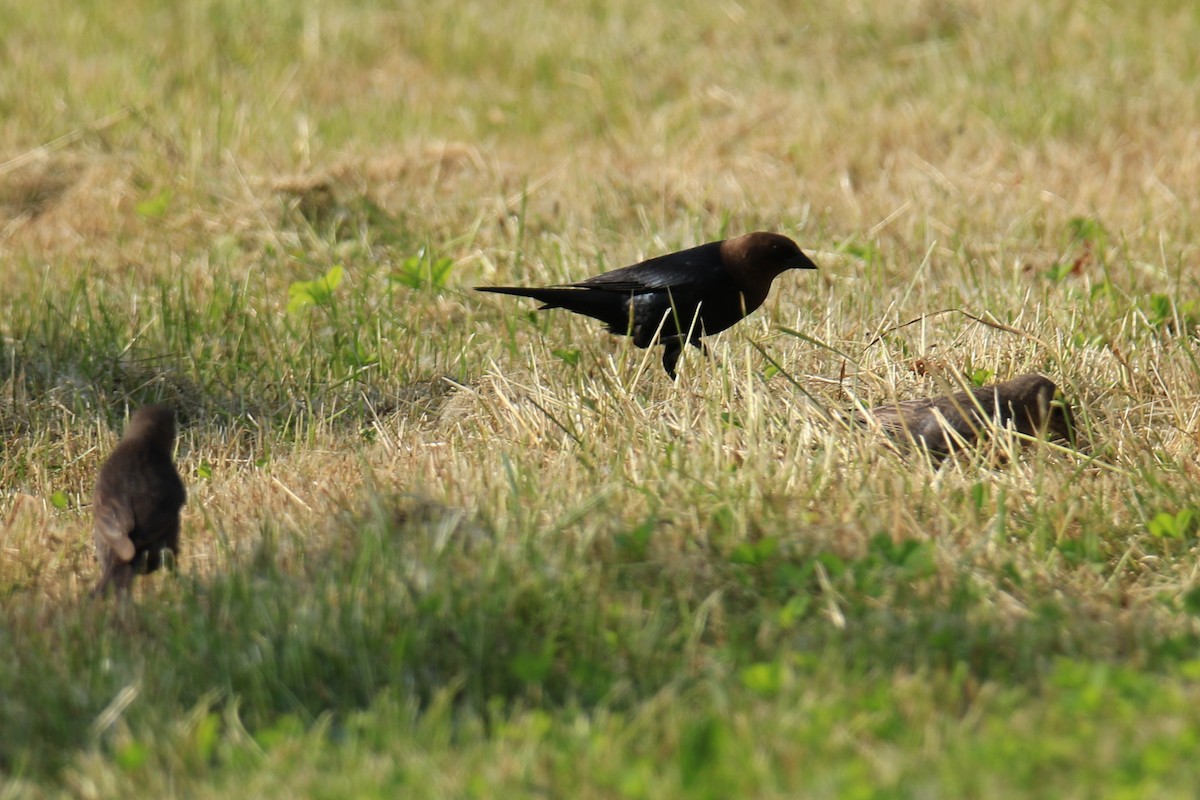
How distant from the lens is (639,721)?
3098 millimetres

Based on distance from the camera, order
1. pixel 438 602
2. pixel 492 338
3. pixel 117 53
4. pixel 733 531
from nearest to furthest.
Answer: pixel 438 602 < pixel 733 531 < pixel 492 338 < pixel 117 53

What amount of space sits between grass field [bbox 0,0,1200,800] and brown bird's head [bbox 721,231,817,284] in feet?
0.96

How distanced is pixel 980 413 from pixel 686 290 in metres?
1.40

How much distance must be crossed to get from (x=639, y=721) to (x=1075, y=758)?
872 mm

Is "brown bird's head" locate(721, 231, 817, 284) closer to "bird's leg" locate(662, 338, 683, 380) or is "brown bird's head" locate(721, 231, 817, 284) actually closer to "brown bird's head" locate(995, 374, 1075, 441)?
"bird's leg" locate(662, 338, 683, 380)

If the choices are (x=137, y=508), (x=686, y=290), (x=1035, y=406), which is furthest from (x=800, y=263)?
(x=137, y=508)

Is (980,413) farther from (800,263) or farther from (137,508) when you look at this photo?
(137,508)

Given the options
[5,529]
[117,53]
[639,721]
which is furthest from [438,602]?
[117,53]

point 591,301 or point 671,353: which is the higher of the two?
point 591,301

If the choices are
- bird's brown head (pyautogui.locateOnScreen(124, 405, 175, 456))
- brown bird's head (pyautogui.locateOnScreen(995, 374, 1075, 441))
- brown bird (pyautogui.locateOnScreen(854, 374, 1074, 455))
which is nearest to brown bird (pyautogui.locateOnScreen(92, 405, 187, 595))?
bird's brown head (pyautogui.locateOnScreen(124, 405, 175, 456))

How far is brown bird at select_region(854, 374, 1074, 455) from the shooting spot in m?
4.65

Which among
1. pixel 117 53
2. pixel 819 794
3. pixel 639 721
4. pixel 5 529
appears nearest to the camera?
pixel 819 794

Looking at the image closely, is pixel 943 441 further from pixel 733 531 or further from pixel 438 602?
pixel 438 602

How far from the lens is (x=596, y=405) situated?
Result: 16.0 ft
